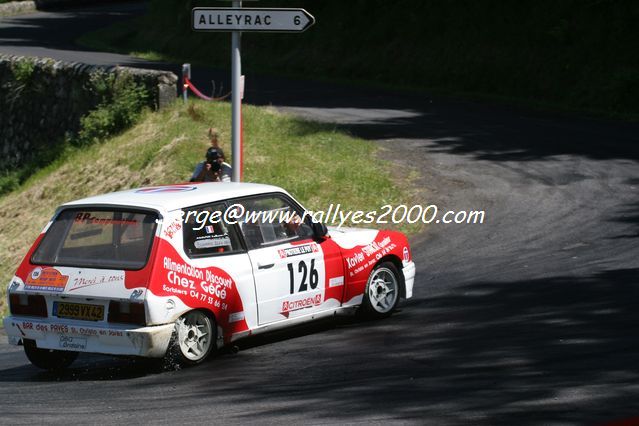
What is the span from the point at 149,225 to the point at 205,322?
3.22ft

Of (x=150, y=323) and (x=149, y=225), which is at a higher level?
(x=149, y=225)

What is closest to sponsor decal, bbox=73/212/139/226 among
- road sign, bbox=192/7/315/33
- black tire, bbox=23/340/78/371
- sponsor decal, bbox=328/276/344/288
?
black tire, bbox=23/340/78/371

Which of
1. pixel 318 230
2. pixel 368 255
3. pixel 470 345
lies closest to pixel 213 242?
pixel 318 230

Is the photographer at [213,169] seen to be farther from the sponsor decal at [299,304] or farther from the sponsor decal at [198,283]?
the sponsor decal at [198,283]

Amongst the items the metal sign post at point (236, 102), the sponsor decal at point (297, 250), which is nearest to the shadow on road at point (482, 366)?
the sponsor decal at point (297, 250)

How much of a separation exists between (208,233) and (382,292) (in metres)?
2.37

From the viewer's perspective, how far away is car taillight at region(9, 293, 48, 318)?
9.51m

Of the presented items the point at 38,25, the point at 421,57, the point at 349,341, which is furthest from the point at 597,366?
the point at 38,25

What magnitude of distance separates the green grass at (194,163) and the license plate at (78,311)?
744cm

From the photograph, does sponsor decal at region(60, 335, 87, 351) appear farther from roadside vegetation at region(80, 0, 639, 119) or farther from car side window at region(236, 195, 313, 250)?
roadside vegetation at region(80, 0, 639, 119)

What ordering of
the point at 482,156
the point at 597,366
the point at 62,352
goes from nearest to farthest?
the point at 597,366 < the point at 62,352 < the point at 482,156

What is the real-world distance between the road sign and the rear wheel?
3.91 meters

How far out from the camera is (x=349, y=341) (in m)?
10.3

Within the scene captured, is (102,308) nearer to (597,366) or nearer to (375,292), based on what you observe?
(375,292)
